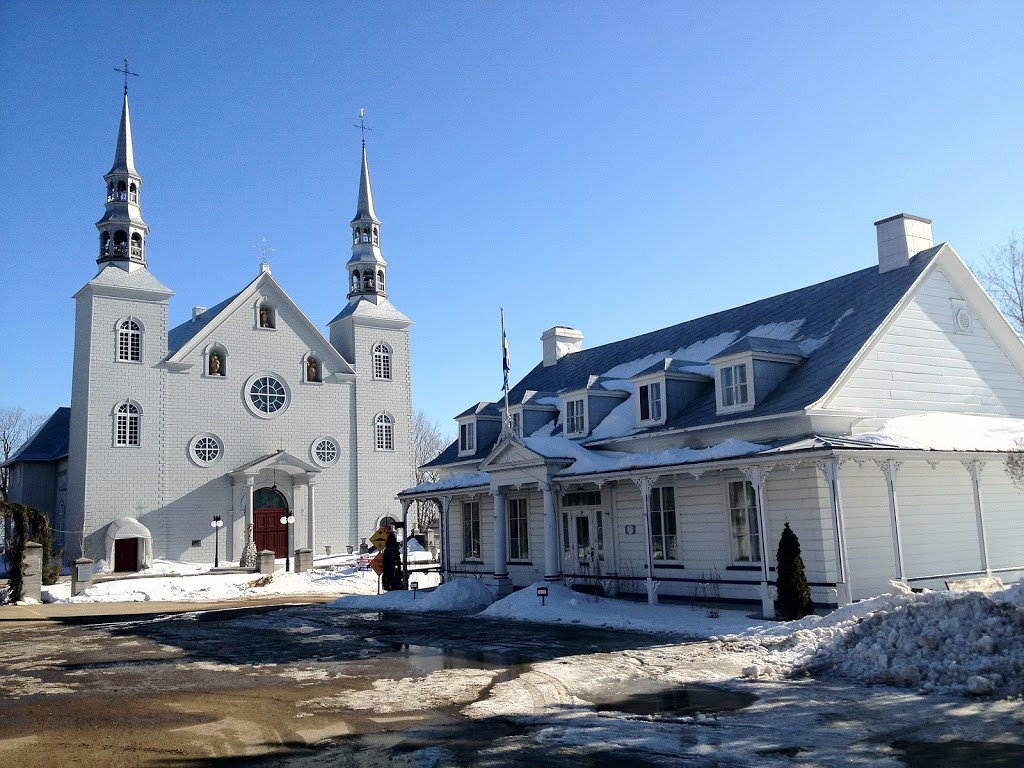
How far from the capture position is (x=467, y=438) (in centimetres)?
2989

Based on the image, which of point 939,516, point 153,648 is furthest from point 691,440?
point 153,648

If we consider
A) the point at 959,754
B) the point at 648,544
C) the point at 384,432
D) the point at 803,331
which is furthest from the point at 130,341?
the point at 959,754

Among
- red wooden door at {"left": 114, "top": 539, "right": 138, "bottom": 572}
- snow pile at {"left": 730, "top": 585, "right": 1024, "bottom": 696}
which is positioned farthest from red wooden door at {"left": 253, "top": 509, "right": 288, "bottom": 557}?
snow pile at {"left": 730, "top": 585, "right": 1024, "bottom": 696}

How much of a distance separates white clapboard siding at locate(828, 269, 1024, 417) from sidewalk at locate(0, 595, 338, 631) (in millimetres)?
17680

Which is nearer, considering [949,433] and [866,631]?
[866,631]

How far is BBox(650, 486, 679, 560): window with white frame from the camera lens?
20922 millimetres

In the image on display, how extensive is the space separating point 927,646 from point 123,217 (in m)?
40.0

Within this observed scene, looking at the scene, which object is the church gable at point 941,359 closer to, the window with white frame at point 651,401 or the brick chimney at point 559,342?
the window with white frame at point 651,401

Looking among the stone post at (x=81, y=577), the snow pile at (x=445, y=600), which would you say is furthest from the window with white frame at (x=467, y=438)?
the stone post at (x=81, y=577)

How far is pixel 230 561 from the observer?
40969 millimetres

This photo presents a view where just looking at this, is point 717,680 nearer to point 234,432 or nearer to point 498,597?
point 498,597

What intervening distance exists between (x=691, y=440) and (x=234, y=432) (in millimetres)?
27904

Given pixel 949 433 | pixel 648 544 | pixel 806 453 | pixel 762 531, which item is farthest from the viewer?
pixel 648 544

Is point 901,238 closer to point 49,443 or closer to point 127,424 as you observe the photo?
point 127,424
